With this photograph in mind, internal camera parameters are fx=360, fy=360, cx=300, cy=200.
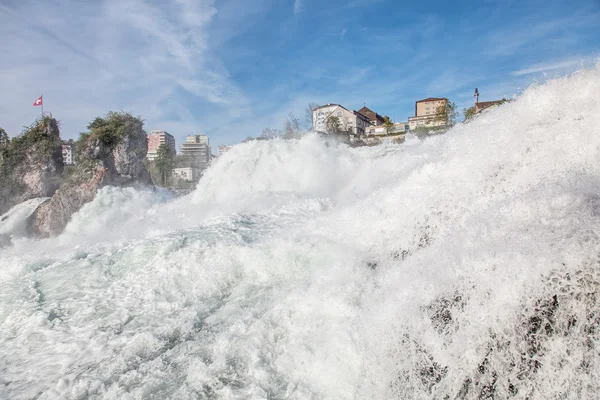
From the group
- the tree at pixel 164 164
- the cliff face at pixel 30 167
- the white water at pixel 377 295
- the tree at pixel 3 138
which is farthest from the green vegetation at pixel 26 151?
the tree at pixel 164 164

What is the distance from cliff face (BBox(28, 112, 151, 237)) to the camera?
13492 millimetres

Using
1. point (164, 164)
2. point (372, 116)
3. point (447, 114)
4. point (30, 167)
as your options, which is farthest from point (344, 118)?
point (30, 167)

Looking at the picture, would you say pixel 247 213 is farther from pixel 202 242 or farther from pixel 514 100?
pixel 514 100

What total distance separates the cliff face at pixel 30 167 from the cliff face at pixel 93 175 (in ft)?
5.56

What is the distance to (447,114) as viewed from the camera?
37438 millimetres

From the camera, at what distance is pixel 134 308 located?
4383 mm

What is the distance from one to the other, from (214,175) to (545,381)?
11225mm

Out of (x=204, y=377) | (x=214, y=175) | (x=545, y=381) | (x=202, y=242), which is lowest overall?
(x=204, y=377)

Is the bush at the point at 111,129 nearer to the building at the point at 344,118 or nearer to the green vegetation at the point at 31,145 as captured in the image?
the green vegetation at the point at 31,145

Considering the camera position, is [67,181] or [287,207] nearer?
[287,207]

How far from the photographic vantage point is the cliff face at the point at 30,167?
14.9 metres

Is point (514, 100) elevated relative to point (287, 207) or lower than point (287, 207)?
elevated

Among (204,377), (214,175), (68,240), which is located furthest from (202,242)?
(68,240)

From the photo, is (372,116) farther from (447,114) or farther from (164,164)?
(164,164)
